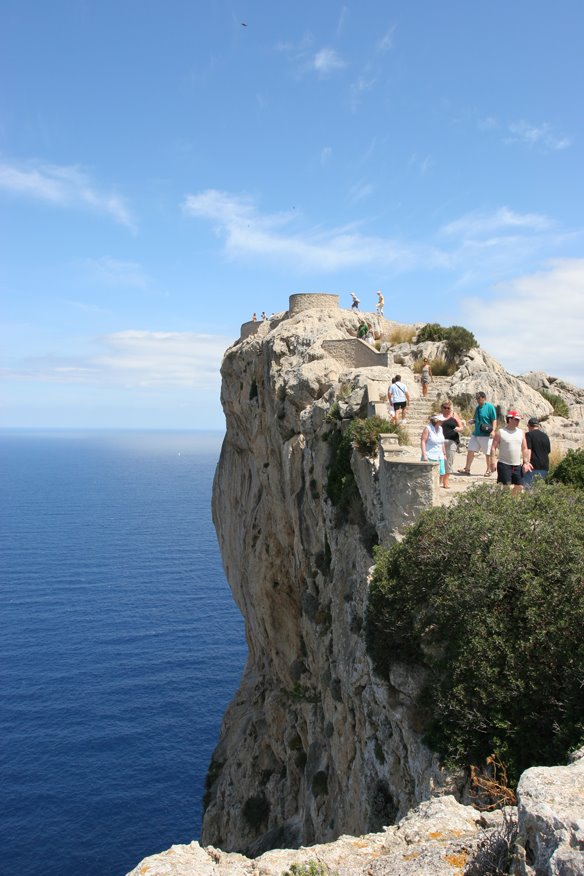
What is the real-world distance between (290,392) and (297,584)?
26.8ft

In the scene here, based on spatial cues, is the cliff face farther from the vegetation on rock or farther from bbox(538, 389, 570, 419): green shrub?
bbox(538, 389, 570, 419): green shrub

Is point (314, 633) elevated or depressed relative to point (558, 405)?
depressed

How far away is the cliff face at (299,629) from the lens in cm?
1343

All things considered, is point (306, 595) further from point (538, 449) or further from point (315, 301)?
point (315, 301)

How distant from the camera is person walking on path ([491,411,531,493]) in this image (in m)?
15.1

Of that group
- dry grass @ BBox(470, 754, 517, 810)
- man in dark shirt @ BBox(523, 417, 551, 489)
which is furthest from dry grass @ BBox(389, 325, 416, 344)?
dry grass @ BBox(470, 754, 517, 810)

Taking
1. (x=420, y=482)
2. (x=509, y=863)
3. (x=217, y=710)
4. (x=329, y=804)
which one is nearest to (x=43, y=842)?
(x=217, y=710)

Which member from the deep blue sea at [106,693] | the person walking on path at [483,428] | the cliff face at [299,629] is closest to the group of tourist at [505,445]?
the person walking on path at [483,428]

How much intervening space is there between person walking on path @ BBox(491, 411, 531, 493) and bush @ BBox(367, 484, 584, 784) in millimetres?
2503

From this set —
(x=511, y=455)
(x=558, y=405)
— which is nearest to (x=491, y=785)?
(x=511, y=455)

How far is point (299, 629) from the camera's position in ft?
94.2

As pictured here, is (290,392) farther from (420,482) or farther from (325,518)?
(420,482)

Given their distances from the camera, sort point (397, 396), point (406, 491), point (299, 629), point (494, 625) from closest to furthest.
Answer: point (494, 625), point (406, 491), point (397, 396), point (299, 629)

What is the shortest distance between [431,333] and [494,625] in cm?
2107
